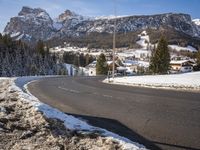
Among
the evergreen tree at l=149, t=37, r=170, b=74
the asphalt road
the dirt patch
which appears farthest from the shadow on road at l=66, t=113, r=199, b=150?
the evergreen tree at l=149, t=37, r=170, b=74

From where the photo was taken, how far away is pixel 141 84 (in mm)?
27984

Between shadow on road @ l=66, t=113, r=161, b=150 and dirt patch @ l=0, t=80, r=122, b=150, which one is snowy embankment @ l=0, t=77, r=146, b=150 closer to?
dirt patch @ l=0, t=80, r=122, b=150

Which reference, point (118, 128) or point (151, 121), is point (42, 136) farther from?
point (151, 121)

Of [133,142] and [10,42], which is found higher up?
[10,42]

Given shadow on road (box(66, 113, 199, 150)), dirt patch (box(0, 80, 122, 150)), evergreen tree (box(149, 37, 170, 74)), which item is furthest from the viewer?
evergreen tree (box(149, 37, 170, 74))

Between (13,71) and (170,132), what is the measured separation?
281 ft

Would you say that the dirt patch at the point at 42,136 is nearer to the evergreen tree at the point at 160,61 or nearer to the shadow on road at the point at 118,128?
the shadow on road at the point at 118,128

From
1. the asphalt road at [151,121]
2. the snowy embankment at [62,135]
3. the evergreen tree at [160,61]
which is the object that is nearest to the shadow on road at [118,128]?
the asphalt road at [151,121]

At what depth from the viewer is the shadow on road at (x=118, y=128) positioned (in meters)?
7.30

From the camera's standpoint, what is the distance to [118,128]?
8.87 m

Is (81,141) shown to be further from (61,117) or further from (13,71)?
(13,71)

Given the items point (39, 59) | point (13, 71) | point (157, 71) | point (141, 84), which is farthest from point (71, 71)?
point (141, 84)

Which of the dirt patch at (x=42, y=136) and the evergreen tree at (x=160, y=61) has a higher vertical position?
the evergreen tree at (x=160, y=61)

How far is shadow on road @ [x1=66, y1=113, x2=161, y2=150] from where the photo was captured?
7.30 meters
